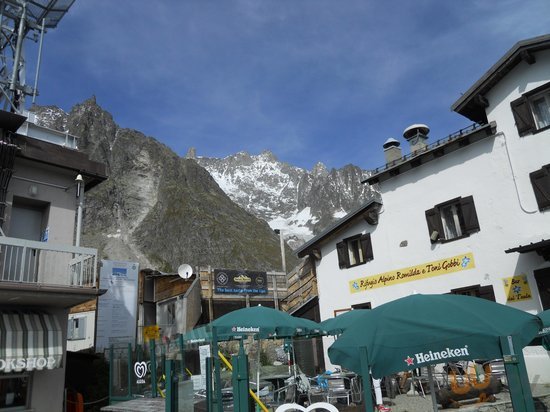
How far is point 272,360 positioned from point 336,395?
8.42 metres

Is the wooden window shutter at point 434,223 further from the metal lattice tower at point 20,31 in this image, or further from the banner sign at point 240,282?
the metal lattice tower at point 20,31

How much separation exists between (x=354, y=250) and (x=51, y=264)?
11.9m

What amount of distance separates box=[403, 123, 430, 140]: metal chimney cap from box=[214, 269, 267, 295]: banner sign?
10334 mm

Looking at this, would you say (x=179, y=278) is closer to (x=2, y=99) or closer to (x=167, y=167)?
(x=2, y=99)

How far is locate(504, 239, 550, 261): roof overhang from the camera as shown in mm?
12289

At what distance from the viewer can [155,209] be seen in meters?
98.9

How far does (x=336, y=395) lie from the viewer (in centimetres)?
1158

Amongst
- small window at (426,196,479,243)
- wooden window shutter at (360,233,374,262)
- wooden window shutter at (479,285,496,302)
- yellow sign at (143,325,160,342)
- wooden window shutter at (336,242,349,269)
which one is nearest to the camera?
wooden window shutter at (479,285,496,302)

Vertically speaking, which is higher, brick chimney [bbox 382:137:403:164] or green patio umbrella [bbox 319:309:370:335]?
brick chimney [bbox 382:137:403:164]

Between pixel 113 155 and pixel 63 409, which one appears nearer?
pixel 63 409

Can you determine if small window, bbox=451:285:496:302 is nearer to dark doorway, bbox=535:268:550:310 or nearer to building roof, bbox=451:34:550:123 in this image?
dark doorway, bbox=535:268:550:310

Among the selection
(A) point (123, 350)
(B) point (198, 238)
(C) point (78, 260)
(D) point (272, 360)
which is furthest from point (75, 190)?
(B) point (198, 238)

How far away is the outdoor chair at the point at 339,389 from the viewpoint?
1155 centimetres

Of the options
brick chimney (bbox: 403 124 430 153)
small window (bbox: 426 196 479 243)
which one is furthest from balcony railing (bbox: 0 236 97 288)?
brick chimney (bbox: 403 124 430 153)
